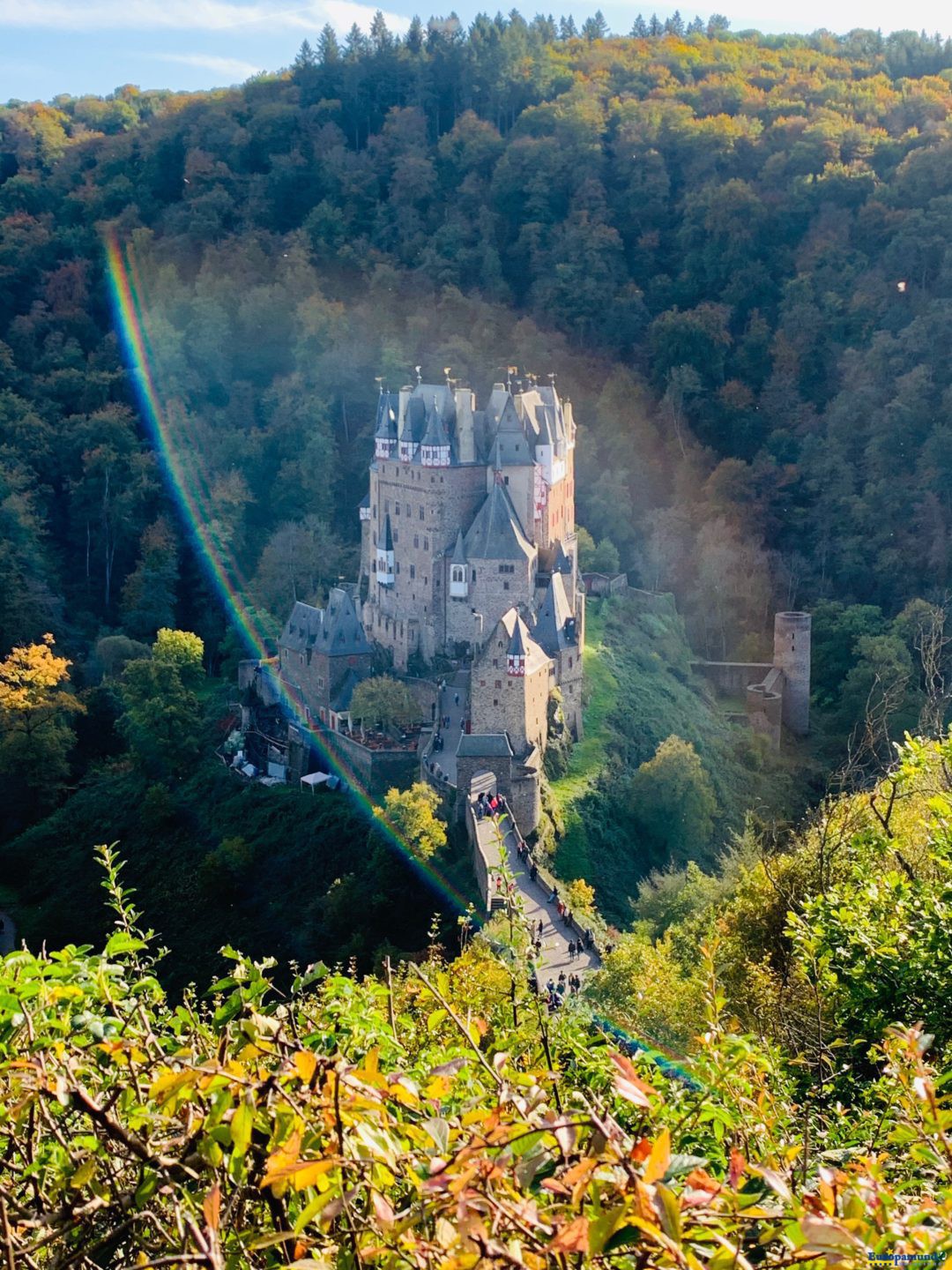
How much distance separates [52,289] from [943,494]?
43.6 metres

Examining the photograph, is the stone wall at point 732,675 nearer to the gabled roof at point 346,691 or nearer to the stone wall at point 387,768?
the gabled roof at point 346,691

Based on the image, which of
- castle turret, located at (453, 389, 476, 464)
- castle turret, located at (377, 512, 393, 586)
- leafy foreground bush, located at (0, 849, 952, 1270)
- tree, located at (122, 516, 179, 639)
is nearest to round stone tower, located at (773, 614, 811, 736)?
castle turret, located at (453, 389, 476, 464)

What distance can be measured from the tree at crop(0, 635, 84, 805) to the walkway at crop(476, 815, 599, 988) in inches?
665

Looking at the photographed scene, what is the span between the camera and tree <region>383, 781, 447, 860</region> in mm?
29797

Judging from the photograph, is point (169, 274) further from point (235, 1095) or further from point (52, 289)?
point (235, 1095)

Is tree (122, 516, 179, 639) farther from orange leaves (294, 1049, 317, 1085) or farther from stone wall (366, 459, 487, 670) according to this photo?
orange leaves (294, 1049, 317, 1085)

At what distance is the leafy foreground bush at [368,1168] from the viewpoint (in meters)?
3.49

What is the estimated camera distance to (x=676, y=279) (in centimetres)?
6284

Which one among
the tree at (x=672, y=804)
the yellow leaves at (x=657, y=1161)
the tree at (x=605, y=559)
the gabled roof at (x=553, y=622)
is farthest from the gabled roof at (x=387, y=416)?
the yellow leaves at (x=657, y=1161)

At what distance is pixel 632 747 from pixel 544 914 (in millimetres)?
9762

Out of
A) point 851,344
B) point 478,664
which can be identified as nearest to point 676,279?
point 851,344

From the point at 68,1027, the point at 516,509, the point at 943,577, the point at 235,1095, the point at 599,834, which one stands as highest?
the point at 235,1095

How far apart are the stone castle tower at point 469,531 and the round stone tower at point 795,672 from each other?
Answer: 25.7ft

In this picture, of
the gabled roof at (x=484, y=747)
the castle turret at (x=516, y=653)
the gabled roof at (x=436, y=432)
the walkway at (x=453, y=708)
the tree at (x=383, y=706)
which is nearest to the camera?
the gabled roof at (x=484, y=747)
